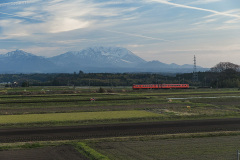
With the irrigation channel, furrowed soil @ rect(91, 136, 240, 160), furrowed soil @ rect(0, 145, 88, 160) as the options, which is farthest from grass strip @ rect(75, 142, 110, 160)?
the irrigation channel

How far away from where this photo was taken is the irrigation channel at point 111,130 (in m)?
27.1

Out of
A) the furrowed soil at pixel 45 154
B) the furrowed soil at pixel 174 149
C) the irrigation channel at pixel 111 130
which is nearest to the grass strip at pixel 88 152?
the furrowed soil at pixel 45 154

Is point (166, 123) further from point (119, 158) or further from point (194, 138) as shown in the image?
point (119, 158)

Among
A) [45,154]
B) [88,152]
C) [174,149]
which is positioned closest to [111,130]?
[88,152]

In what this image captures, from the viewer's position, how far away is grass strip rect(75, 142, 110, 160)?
66.4 feet

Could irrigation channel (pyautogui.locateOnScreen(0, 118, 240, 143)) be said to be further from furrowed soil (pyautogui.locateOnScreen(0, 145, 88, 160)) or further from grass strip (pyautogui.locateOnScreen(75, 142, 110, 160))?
furrowed soil (pyautogui.locateOnScreen(0, 145, 88, 160))

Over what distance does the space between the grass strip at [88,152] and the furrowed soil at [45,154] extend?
1.28 ft

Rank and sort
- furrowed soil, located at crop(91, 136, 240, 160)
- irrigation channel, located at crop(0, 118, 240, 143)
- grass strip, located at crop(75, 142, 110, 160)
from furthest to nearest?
irrigation channel, located at crop(0, 118, 240, 143), furrowed soil, located at crop(91, 136, 240, 160), grass strip, located at crop(75, 142, 110, 160)

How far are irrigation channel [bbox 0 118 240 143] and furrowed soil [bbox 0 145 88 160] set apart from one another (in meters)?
3.57

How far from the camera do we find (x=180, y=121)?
1411 inches

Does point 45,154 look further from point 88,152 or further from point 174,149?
point 174,149

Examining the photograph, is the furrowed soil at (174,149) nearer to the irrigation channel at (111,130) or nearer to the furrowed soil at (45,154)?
the furrowed soil at (45,154)

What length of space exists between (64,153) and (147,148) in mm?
6006

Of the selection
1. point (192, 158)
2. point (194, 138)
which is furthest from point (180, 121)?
point (192, 158)
